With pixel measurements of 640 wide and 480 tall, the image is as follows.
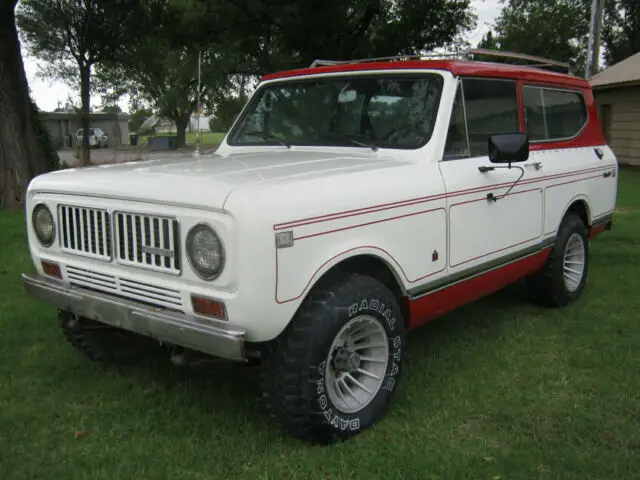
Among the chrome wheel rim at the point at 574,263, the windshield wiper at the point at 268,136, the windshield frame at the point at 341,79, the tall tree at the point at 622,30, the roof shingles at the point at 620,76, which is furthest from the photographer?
the tall tree at the point at 622,30

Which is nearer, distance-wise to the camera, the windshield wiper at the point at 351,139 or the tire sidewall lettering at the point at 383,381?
the tire sidewall lettering at the point at 383,381

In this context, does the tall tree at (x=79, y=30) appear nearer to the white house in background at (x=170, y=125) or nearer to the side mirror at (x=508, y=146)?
the side mirror at (x=508, y=146)

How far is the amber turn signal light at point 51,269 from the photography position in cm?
351

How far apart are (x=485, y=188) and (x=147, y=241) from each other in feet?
7.02

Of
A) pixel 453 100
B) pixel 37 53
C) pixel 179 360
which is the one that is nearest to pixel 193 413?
pixel 179 360

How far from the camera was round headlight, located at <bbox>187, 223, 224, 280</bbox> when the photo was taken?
2.76 m

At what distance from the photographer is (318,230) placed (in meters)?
2.92

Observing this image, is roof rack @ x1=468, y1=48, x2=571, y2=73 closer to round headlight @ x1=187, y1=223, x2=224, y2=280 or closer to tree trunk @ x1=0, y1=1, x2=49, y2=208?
round headlight @ x1=187, y1=223, x2=224, y2=280

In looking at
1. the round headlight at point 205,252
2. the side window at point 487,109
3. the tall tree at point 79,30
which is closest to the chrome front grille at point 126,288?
the round headlight at point 205,252

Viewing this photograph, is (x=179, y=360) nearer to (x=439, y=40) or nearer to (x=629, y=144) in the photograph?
(x=439, y=40)

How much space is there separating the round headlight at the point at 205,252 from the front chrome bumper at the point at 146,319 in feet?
0.75

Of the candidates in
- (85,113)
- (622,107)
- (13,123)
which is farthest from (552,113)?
(85,113)

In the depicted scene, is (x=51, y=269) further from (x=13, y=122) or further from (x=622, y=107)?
(x=622, y=107)

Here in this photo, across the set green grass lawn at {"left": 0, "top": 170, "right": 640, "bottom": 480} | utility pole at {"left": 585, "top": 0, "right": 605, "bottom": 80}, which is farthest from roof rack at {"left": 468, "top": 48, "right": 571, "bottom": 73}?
utility pole at {"left": 585, "top": 0, "right": 605, "bottom": 80}
